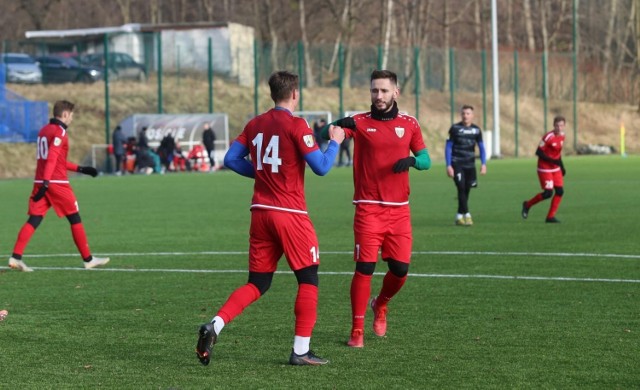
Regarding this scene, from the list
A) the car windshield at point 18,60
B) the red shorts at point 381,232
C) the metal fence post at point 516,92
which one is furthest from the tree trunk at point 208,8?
the red shorts at point 381,232

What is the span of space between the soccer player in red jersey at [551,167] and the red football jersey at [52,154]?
951 cm

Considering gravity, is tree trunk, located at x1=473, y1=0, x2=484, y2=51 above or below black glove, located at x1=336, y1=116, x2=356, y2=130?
above

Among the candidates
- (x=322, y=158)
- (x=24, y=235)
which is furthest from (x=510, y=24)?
(x=322, y=158)

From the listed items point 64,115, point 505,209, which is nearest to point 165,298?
point 64,115

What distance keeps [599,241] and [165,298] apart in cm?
762

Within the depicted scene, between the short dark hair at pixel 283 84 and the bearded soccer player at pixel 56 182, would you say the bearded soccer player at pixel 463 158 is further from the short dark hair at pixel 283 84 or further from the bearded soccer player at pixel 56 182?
the short dark hair at pixel 283 84

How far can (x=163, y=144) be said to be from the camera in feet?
153

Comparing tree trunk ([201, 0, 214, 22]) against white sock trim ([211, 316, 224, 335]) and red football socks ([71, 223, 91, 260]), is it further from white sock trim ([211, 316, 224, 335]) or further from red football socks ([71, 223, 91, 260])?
white sock trim ([211, 316, 224, 335])

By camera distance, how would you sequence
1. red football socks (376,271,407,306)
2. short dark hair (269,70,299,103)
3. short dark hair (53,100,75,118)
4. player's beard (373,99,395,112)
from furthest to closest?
short dark hair (53,100,75,118) → red football socks (376,271,407,306) → player's beard (373,99,395,112) → short dark hair (269,70,299,103)

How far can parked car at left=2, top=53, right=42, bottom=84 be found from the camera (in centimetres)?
5362

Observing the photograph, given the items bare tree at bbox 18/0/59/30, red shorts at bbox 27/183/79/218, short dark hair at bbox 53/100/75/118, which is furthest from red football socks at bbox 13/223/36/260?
bare tree at bbox 18/0/59/30

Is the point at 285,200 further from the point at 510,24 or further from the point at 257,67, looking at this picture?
the point at 510,24

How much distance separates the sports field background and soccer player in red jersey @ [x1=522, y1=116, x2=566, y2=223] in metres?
0.56

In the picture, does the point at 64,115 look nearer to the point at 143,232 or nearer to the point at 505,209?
the point at 143,232
